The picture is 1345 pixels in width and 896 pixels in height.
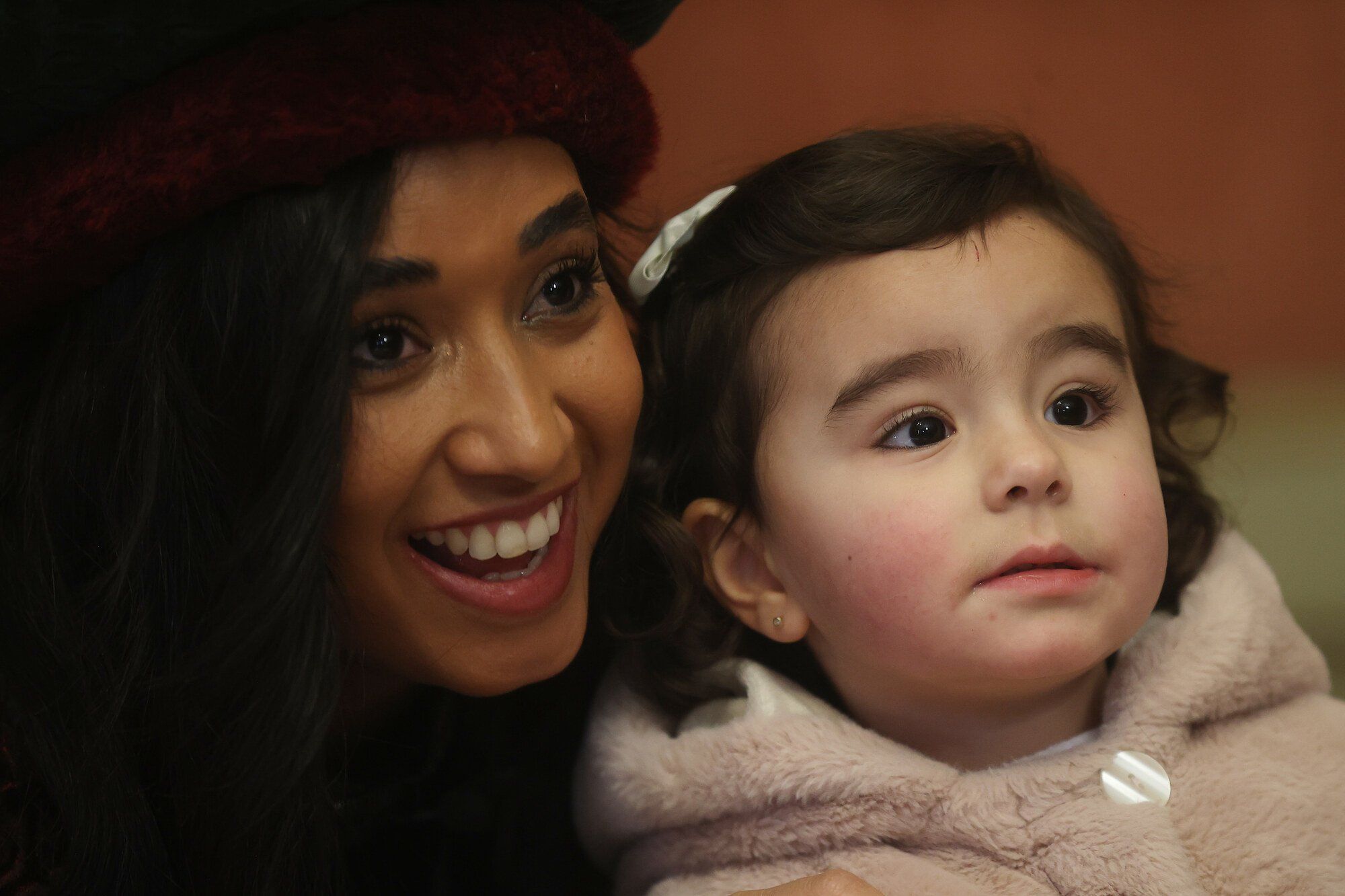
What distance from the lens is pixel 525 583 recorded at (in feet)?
3.58

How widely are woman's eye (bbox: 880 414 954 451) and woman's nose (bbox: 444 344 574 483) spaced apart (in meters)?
0.33

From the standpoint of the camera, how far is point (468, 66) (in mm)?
961

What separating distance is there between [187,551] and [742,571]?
55 centimetres

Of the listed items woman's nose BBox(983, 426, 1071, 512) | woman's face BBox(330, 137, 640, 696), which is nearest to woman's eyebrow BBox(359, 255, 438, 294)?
woman's face BBox(330, 137, 640, 696)

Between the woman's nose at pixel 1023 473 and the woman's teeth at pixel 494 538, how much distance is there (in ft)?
1.31

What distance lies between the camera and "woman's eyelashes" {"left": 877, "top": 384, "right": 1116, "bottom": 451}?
3.63 ft

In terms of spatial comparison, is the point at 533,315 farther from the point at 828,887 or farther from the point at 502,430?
the point at 828,887

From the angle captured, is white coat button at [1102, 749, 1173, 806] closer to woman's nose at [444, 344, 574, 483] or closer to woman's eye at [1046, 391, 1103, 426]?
woman's eye at [1046, 391, 1103, 426]

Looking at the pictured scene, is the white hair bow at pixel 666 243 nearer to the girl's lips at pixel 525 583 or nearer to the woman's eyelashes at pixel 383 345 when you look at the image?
the girl's lips at pixel 525 583

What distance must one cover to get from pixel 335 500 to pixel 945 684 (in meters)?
0.57

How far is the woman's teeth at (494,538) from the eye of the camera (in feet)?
3.48

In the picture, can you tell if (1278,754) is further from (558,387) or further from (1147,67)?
(1147,67)

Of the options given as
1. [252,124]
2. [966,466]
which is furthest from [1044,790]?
[252,124]

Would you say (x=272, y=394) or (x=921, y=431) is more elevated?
(x=272, y=394)
